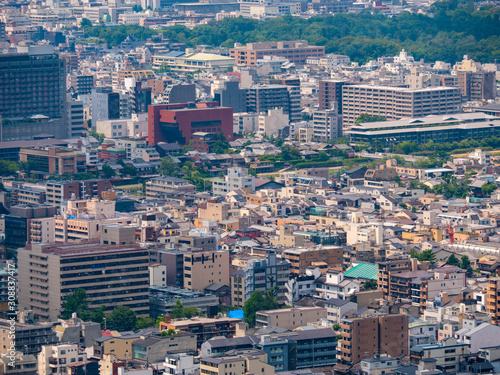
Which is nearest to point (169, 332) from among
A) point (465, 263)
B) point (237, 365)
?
point (237, 365)

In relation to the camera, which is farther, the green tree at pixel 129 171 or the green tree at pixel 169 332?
the green tree at pixel 129 171

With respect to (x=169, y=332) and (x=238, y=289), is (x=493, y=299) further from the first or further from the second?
(x=169, y=332)

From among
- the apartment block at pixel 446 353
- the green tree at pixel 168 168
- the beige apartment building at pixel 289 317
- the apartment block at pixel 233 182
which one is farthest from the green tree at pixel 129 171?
the apartment block at pixel 446 353

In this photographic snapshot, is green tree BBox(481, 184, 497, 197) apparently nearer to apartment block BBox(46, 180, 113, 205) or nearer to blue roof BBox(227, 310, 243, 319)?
apartment block BBox(46, 180, 113, 205)

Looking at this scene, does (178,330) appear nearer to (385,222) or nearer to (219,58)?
(385,222)

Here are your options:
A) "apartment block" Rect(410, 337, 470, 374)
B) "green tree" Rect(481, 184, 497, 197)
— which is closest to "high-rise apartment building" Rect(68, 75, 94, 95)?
"green tree" Rect(481, 184, 497, 197)

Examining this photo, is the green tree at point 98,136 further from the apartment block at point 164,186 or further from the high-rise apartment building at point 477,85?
the high-rise apartment building at point 477,85

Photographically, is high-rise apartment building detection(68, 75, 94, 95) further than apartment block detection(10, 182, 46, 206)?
Yes
